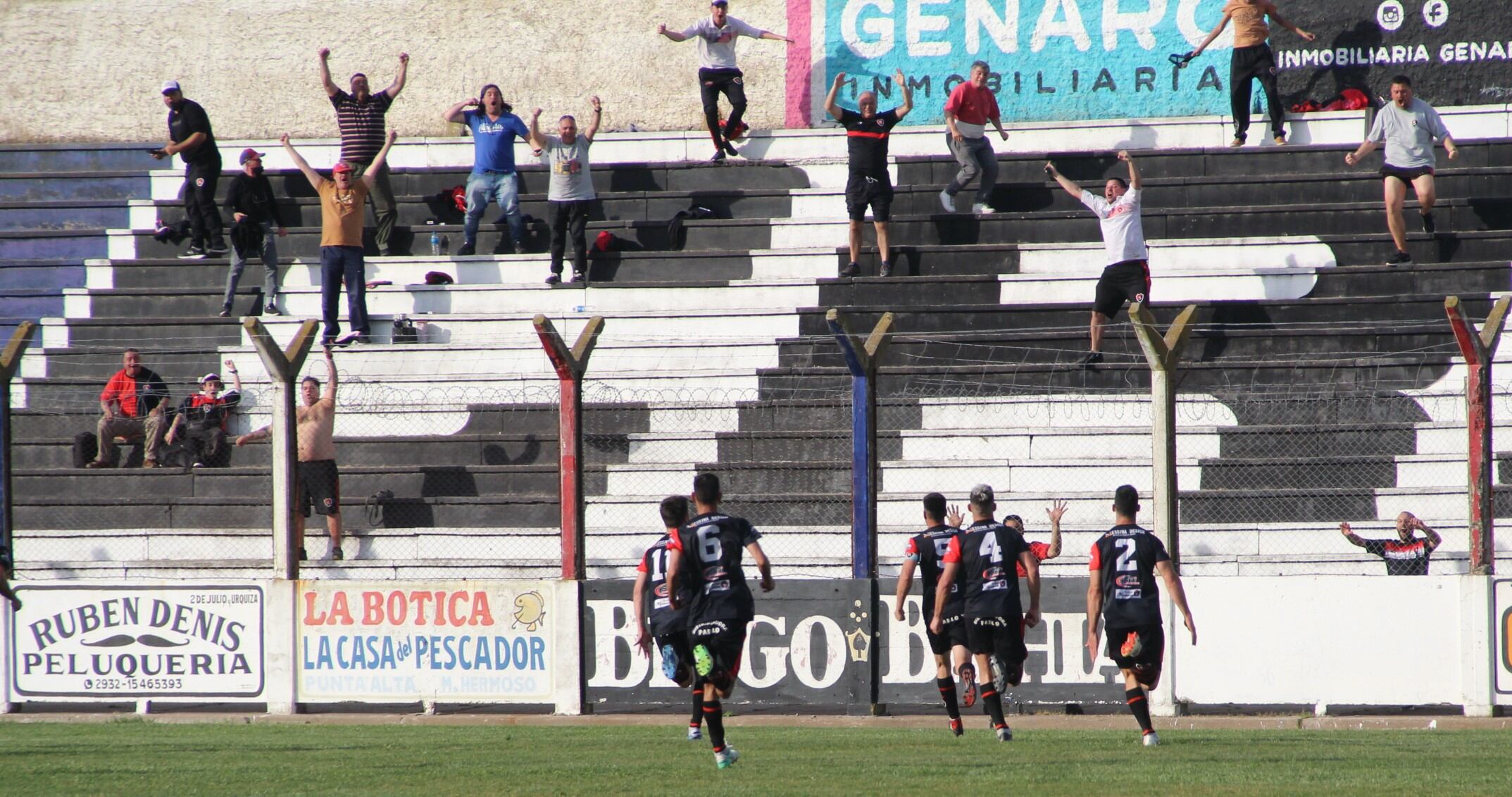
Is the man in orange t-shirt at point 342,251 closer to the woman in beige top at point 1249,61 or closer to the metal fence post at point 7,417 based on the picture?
the metal fence post at point 7,417

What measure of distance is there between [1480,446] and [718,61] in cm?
1028

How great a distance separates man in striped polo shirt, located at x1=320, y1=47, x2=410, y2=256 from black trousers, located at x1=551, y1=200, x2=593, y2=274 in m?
2.26

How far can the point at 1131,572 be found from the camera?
10.1 meters

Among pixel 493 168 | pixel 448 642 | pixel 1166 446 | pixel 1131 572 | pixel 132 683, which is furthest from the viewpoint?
pixel 493 168

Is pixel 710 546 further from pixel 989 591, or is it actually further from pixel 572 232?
pixel 572 232

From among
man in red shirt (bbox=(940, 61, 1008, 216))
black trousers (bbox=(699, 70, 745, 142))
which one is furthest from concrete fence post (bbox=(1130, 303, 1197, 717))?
black trousers (bbox=(699, 70, 745, 142))

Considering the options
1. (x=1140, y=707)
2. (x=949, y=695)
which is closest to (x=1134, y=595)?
(x=1140, y=707)

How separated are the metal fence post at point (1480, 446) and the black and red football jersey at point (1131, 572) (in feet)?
10.7

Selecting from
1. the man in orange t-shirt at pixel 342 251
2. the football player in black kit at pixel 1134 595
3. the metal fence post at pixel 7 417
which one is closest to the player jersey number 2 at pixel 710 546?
the football player in black kit at pixel 1134 595

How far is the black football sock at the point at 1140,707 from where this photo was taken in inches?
390

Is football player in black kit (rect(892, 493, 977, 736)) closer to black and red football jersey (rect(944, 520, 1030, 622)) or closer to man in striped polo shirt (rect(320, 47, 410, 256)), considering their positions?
black and red football jersey (rect(944, 520, 1030, 622))

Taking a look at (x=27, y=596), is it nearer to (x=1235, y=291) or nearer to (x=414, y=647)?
(x=414, y=647)

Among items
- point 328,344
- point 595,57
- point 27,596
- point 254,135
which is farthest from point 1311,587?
point 254,135

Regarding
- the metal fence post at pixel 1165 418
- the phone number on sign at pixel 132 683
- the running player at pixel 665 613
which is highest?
the metal fence post at pixel 1165 418
